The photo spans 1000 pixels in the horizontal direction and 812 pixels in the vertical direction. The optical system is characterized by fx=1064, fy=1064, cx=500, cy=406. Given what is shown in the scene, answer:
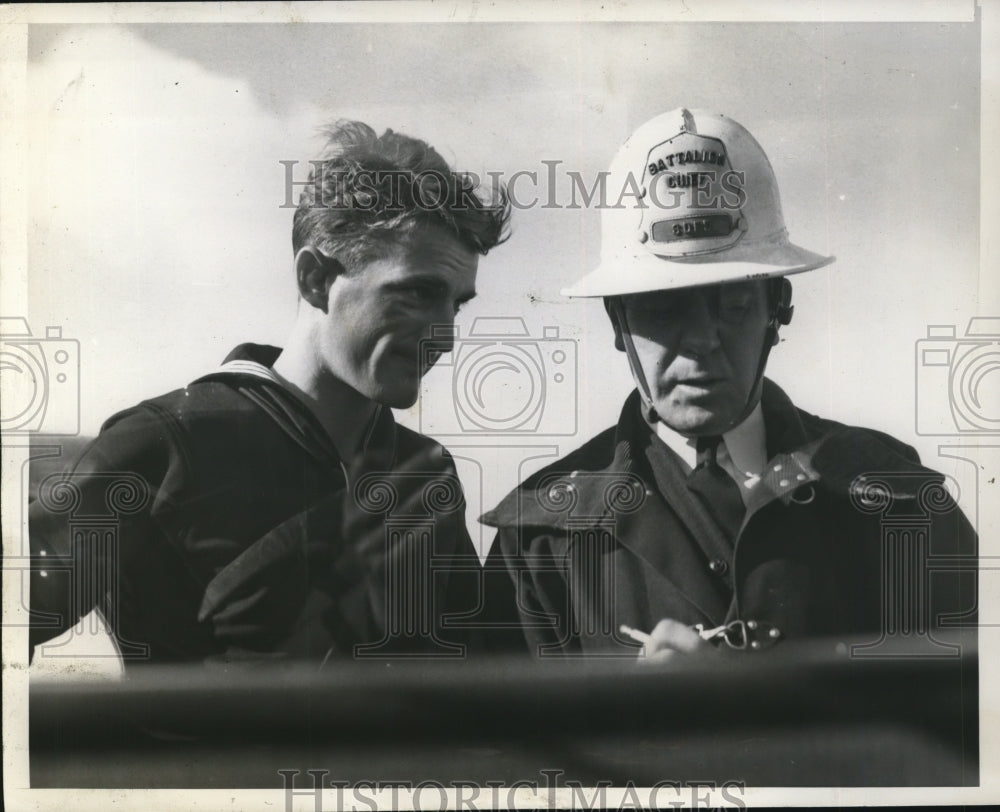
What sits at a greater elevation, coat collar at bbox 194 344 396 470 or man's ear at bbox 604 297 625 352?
man's ear at bbox 604 297 625 352

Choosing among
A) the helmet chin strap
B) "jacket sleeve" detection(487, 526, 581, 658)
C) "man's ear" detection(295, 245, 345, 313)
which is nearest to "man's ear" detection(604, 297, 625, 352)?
the helmet chin strap

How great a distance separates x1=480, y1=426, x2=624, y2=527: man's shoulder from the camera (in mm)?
3697

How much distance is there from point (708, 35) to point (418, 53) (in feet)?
3.33

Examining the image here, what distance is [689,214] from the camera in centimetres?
362

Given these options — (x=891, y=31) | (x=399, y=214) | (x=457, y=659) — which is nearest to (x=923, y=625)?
(x=457, y=659)

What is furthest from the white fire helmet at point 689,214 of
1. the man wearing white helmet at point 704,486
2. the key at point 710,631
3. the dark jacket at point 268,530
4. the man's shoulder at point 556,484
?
the key at point 710,631

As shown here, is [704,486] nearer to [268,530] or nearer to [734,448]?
[734,448]

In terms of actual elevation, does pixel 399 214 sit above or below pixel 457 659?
above

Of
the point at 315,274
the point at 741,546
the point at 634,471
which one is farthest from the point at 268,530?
the point at 741,546

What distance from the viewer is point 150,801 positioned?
3783mm

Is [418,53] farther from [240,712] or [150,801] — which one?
[150,801]

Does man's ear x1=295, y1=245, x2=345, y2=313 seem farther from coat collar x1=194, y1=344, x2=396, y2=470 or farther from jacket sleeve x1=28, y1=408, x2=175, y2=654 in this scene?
jacket sleeve x1=28, y1=408, x2=175, y2=654

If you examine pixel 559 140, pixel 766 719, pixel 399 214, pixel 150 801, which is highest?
pixel 559 140

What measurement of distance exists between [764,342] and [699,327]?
0.81 feet
